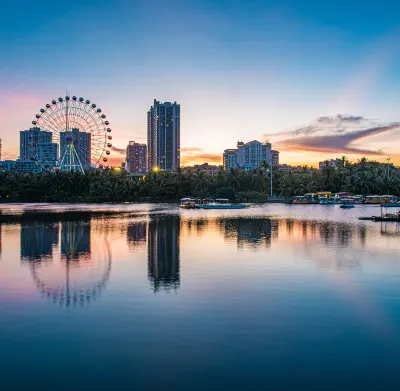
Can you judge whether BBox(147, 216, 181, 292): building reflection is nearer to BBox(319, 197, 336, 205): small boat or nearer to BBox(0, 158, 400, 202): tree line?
BBox(319, 197, 336, 205): small boat

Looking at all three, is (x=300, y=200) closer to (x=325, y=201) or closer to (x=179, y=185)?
(x=325, y=201)

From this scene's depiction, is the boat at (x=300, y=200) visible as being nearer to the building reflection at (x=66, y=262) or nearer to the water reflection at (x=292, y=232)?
the water reflection at (x=292, y=232)

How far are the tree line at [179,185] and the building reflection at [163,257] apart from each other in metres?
60.3

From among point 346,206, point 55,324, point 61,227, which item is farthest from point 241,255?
point 346,206

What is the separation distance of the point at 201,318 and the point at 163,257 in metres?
11.8

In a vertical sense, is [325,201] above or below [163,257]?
above

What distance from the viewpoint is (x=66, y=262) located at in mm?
24906

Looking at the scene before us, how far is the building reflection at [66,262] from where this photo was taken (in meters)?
18.2

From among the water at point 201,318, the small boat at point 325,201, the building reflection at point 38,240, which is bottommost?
the water at point 201,318

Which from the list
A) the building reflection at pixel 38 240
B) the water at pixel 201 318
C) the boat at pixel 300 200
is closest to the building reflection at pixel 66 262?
the building reflection at pixel 38 240

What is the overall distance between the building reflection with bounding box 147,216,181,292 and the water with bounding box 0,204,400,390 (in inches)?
6.0

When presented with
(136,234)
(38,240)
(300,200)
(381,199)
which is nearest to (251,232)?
(136,234)

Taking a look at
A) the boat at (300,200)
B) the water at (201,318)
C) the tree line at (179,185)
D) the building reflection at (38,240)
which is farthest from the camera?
the tree line at (179,185)

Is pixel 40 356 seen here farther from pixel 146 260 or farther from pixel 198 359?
pixel 146 260
